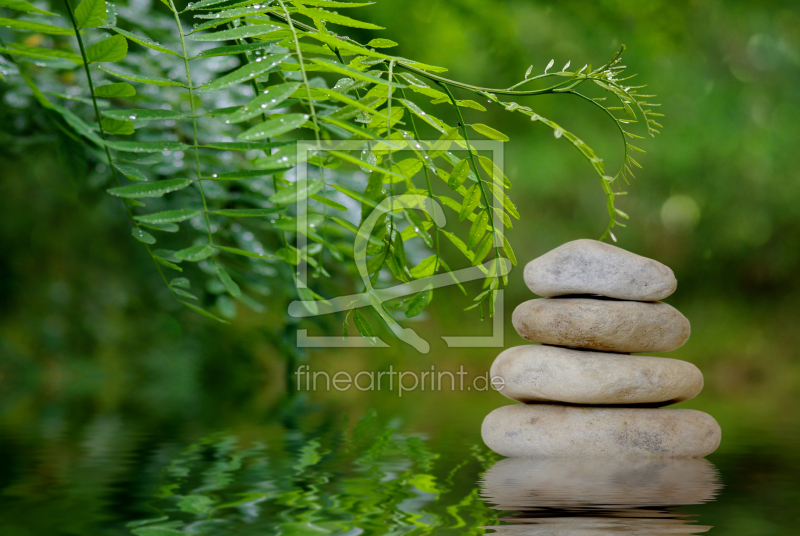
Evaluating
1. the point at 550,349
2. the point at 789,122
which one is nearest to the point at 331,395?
the point at 550,349

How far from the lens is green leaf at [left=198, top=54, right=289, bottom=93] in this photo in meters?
0.41

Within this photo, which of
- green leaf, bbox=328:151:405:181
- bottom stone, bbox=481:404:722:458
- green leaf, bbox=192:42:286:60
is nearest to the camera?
green leaf, bbox=328:151:405:181

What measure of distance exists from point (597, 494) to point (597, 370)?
386 millimetres

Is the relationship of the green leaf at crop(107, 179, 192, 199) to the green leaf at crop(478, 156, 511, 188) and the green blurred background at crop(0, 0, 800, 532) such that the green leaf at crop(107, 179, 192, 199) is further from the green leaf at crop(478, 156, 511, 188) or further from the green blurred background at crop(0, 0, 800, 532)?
the green blurred background at crop(0, 0, 800, 532)

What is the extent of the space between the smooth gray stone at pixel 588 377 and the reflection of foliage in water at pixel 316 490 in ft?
0.53

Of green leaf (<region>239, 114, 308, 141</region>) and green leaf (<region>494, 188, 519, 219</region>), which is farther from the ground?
green leaf (<region>239, 114, 308, 141</region>)

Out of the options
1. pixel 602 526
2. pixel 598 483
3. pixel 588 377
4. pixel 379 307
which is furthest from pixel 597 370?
pixel 379 307

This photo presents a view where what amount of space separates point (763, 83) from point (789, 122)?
181mm

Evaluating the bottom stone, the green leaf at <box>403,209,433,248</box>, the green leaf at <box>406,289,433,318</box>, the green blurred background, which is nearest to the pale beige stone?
the green leaf at <box>406,289,433,318</box>

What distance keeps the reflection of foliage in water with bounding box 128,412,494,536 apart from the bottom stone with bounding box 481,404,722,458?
80mm

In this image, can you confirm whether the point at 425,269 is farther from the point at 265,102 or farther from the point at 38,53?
the point at 38,53

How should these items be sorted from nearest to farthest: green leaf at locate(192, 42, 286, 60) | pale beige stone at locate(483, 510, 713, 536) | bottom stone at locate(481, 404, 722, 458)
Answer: green leaf at locate(192, 42, 286, 60) → pale beige stone at locate(483, 510, 713, 536) → bottom stone at locate(481, 404, 722, 458)

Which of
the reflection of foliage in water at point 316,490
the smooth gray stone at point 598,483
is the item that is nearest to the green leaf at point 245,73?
the reflection of foliage in water at point 316,490

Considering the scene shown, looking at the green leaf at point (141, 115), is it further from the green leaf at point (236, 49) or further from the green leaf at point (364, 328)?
the green leaf at point (364, 328)
